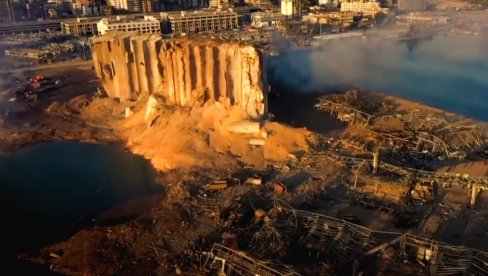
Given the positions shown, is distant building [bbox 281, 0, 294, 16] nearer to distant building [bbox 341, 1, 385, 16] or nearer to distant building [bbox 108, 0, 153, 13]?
distant building [bbox 341, 1, 385, 16]

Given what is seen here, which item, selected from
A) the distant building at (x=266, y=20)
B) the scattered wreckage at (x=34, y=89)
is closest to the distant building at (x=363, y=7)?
the distant building at (x=266, y=20)

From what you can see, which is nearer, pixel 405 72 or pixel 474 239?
pixel 474 239

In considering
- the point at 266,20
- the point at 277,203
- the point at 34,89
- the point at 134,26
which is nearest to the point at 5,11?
the point at 134,26

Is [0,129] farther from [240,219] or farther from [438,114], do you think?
[438,114]

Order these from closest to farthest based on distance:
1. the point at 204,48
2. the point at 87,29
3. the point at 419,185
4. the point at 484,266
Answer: the point at 484,266
the point at 419,185
the point at 204,48
the point at 87,29

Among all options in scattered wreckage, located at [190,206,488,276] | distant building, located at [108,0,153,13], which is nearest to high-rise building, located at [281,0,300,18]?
distant building, located at [108,0,153,13]

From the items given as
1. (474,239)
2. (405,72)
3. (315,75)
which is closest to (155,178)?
(474,239)

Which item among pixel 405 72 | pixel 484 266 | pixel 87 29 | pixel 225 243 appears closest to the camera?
pixel 484 266
